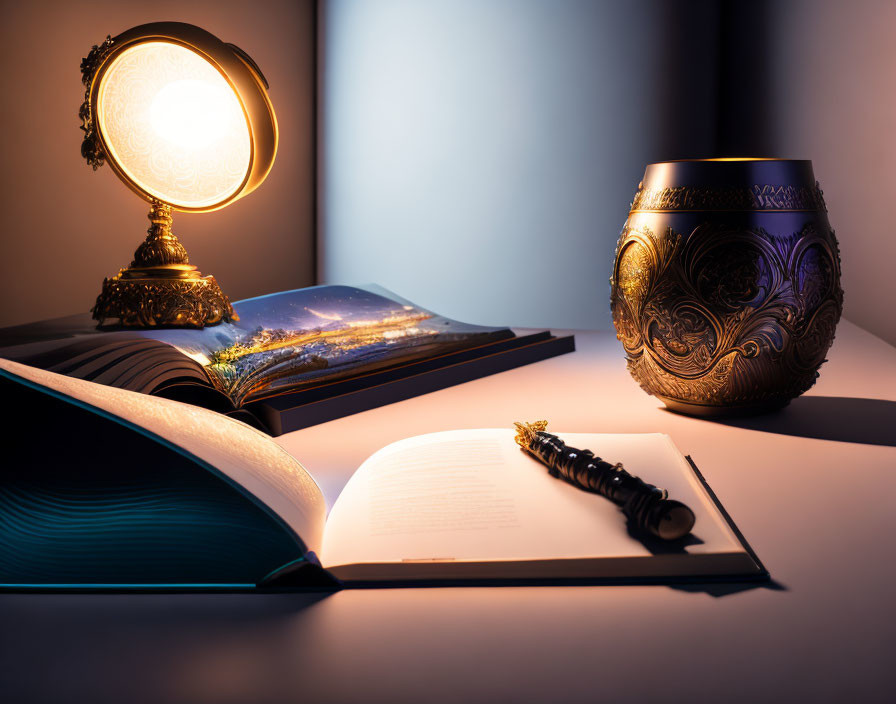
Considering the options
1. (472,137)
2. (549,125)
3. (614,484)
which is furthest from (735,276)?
(472,137)

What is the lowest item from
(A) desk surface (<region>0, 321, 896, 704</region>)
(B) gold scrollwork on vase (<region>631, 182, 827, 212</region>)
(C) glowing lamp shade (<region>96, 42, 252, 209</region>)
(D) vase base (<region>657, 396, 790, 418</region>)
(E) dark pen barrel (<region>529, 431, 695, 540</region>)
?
(A) desk surface (<region>0, 321, 896, 704</region>)

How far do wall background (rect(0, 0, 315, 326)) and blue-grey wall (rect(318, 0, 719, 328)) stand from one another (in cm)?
30

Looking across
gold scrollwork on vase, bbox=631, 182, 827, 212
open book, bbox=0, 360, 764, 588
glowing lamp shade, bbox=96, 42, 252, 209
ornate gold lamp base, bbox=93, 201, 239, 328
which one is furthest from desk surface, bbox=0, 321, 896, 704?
glowing lamp shade, bbox=96, 42, 252, 209

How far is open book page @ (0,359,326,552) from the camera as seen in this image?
1.71ft

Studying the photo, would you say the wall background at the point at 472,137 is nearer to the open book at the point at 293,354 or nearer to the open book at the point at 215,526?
the open book at the point at 293,354

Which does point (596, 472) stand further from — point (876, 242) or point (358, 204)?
point (358, 204)

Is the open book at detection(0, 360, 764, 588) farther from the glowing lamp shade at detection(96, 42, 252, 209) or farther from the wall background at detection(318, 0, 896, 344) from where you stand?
the wall background at detection(318, 0, 896, 344)

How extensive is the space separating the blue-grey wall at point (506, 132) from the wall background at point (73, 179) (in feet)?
0.98

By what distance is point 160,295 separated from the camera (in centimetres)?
116

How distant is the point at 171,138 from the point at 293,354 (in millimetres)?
416

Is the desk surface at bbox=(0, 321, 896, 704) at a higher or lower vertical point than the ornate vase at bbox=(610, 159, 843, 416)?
lower

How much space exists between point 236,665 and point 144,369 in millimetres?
487

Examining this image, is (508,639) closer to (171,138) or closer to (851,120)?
(171,138)

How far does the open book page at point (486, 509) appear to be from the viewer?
56cm
